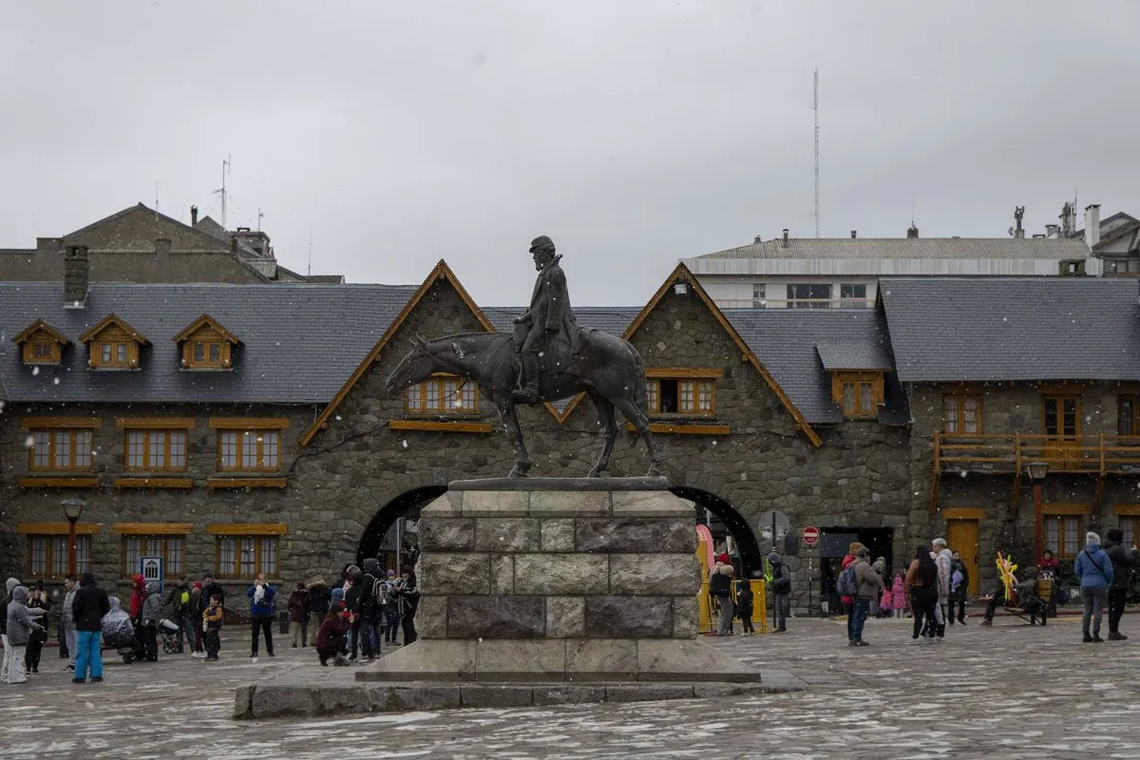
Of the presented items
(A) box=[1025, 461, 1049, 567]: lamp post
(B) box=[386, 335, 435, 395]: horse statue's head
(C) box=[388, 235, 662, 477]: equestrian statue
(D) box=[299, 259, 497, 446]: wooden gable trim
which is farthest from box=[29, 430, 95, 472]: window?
(C) box=[388, 235, 662, 477]: equestrian statue

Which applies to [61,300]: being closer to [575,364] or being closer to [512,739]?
[575,364]

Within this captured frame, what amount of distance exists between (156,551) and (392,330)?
26.1ft

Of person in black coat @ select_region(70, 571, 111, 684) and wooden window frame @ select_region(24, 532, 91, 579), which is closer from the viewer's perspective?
person in black coat @ select_region(70, 571, 111, 684)

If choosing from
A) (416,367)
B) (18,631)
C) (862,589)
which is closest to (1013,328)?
(862,589)

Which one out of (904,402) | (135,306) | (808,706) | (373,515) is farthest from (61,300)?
(808,706)

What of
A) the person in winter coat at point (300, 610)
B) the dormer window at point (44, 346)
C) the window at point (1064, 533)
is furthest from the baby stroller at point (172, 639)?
the window at point (1064, 533)

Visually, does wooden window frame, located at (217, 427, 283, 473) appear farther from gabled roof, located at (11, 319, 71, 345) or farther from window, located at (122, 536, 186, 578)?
gabled roof, located at (11, 319, 71, 345)

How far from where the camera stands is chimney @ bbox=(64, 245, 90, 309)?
47.7 m

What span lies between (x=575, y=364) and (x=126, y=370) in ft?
93.9

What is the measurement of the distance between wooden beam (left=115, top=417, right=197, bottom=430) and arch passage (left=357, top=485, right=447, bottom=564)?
5079mm

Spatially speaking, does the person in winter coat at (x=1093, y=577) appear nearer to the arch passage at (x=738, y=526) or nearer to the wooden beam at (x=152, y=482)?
the arch passage at (x=738, y=526)

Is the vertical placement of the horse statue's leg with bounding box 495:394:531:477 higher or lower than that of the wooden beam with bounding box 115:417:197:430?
lower

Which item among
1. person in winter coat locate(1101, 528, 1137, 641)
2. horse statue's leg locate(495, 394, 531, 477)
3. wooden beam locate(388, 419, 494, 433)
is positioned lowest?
person in winter coat locate(1101, 528, 1137, 641)

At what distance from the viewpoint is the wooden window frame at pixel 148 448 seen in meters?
45.3
